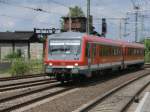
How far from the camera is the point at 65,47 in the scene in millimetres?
27047

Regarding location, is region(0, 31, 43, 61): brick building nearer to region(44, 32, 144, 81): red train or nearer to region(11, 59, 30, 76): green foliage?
region(11, 59, 30, 76): green foliage

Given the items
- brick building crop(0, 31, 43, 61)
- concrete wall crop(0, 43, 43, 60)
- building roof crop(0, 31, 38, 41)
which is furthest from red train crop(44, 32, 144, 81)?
building roof crop(0, 31, 38, 41)

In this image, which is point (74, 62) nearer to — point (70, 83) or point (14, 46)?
point (70, 83)

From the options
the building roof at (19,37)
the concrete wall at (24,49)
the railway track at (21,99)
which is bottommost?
the railway track at (21,99)

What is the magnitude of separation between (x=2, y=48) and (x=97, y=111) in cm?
7243

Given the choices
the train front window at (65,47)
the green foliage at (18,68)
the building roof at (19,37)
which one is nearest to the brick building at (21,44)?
the building roof at (19,37)

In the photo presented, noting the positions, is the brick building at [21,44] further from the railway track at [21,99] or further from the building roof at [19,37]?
the railway track at [21,99]

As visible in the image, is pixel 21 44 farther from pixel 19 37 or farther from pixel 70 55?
pixel 70 55

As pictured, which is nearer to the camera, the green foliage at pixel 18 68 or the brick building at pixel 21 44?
the green foliage at pixel 18 68

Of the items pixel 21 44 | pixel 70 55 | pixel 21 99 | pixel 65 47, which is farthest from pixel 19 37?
pixel 21 99

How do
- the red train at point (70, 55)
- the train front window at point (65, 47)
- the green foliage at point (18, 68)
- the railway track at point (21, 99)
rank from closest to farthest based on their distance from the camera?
the railway track at point (21, 99)
the red train at point (70, 55)
the train front window at point (65, 47)
the green foliage at point (18, 68)

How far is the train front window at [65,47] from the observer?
26891mm

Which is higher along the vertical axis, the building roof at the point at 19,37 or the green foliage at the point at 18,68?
the building roof at the point at 19,37

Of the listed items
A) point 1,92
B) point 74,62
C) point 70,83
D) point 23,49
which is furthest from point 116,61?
point 23,49
